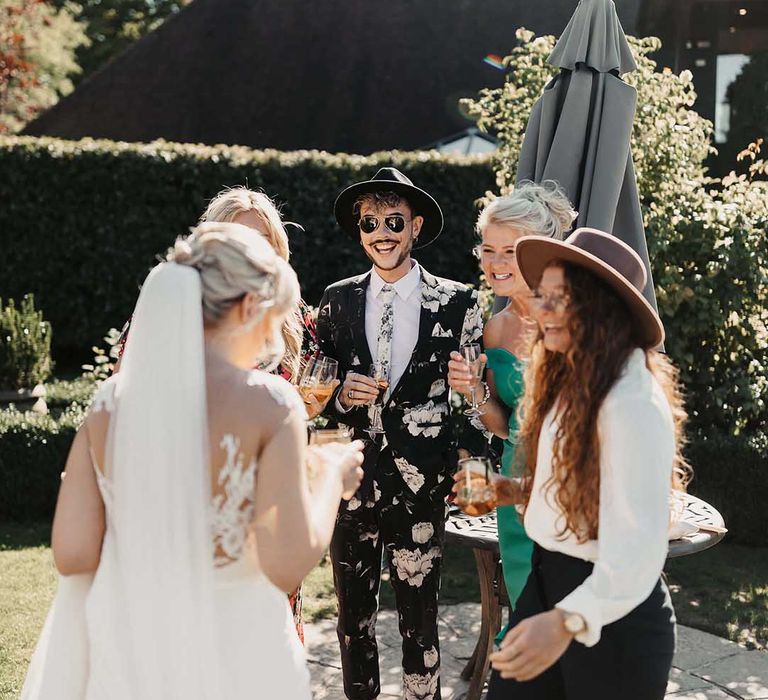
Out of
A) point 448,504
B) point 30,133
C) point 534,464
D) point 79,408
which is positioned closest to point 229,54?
point 30,133

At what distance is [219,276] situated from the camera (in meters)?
2.32

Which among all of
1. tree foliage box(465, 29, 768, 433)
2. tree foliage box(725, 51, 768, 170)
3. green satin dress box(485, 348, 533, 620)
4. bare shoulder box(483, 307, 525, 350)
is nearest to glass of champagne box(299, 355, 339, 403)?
green satin dress box(485, 348, 533, 620)

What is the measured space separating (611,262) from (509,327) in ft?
4.88

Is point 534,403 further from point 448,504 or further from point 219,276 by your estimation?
point 448,504

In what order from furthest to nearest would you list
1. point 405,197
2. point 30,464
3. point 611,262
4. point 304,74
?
point 304,74 → point 30,464 → point 405,197 → point 611,262

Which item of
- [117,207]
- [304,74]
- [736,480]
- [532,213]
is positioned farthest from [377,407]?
[304,74]

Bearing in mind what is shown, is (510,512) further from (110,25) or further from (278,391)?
(110,25)

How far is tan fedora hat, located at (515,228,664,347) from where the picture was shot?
7.90ft

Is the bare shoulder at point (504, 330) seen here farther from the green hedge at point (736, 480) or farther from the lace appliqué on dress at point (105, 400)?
the green hedge at point (736, 480)

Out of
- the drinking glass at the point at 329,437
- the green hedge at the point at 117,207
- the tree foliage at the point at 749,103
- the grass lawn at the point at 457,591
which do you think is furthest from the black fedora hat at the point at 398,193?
the tree foliage at the point at 749,103

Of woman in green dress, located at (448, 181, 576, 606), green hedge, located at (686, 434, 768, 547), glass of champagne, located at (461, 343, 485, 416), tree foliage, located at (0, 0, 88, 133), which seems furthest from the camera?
tree foliage, located at (0, 0, 88, 133)

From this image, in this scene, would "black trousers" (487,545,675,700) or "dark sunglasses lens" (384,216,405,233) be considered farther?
"dark sunglasses lens" (384,216,405,233)

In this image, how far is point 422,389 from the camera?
12.9 ft

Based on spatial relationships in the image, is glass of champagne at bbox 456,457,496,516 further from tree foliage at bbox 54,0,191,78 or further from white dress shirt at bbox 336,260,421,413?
tree foliage at bbox 54,0,191,78
